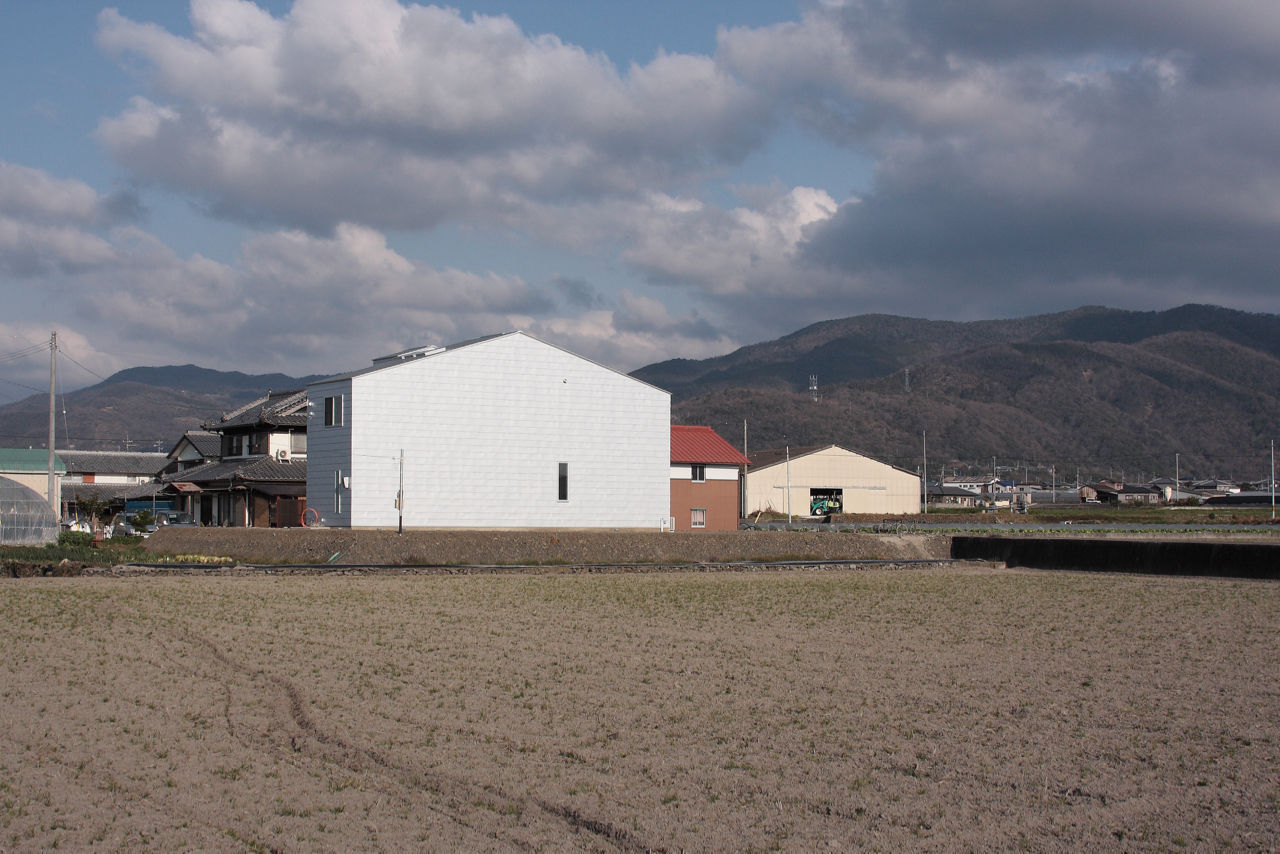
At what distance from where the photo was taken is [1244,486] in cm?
13675

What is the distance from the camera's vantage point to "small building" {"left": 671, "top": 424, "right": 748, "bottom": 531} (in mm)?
51188

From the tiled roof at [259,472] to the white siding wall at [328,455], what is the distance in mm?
4752

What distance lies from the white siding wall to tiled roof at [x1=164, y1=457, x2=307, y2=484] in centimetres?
475

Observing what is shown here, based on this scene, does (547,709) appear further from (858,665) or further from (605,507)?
(605,507)

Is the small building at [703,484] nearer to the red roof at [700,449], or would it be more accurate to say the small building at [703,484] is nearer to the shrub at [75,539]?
the red roof at [700,449]

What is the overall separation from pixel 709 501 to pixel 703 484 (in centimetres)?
85

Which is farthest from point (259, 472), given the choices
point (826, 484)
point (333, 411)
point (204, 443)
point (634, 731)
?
point (634, 731)

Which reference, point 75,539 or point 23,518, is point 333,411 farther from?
point 23,518

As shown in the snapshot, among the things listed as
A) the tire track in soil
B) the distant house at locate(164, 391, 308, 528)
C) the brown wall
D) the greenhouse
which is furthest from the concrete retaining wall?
the greenhouse

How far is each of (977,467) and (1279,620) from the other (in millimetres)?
145833

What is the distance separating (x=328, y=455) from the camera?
4072 centimetres

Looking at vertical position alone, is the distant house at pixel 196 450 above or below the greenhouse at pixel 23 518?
above

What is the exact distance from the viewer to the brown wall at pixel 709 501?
5109cm

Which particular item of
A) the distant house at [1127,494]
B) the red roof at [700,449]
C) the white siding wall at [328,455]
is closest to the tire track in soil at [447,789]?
the white siding wall at [328,455]
